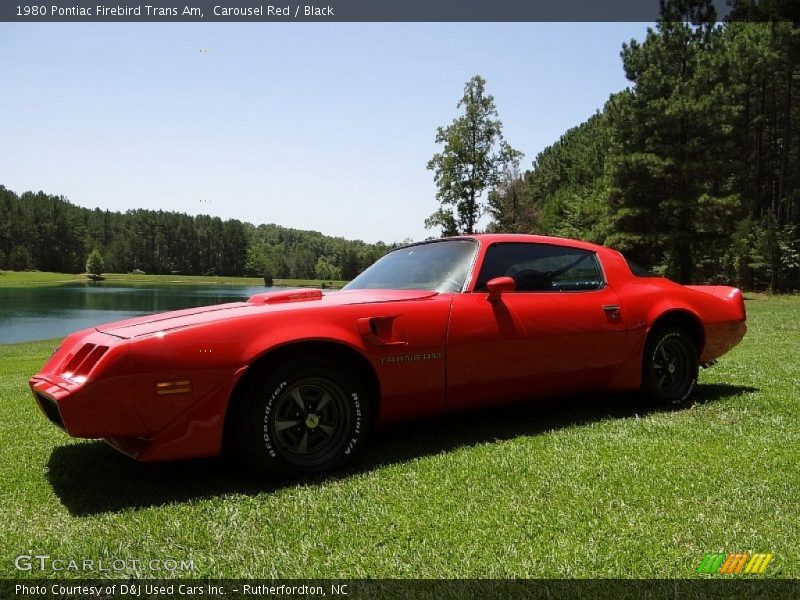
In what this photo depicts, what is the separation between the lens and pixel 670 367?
197 inches

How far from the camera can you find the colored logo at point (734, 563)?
2250 millimetres

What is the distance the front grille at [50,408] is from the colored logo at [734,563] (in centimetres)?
312

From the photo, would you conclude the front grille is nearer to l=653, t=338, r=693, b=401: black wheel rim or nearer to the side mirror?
the side mirror

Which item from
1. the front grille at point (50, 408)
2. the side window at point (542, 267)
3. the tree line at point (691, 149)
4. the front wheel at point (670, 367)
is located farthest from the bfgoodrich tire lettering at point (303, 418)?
the tree line at point (691, 149)

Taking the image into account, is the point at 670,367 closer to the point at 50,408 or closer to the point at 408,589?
the point at 408,589

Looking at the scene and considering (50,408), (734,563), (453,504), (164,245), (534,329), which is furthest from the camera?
(164,245)

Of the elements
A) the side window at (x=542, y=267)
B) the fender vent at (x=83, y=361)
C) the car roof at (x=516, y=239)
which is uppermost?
the car roof at (x=516, y=239)

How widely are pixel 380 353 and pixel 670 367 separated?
2940mm

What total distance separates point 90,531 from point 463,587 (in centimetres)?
176

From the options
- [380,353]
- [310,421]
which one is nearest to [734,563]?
[380,353]

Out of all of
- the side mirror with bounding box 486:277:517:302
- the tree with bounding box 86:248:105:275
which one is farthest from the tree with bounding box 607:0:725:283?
the tree with bounding box 86:248:105:275

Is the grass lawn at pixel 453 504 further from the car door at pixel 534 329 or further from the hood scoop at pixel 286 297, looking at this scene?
the hood scoop at pixel 286 297

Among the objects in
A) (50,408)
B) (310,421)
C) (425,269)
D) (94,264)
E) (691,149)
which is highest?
(691,149)

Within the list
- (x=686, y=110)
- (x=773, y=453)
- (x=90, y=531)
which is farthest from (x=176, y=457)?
(x=686, y=110)
